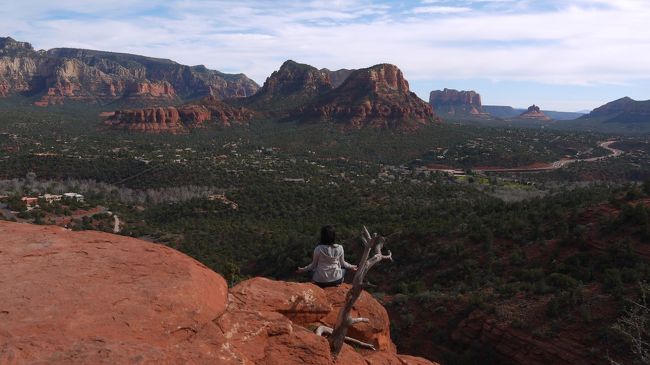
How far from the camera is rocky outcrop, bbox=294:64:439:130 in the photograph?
165m

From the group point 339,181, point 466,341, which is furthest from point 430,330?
point 339,181

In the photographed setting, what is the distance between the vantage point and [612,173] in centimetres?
10644

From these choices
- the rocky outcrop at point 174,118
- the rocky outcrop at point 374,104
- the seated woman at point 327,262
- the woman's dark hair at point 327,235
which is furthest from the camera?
the rocky outcrop at point 174,118

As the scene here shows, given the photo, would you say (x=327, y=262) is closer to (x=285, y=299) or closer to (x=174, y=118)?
(x=285, y=299)

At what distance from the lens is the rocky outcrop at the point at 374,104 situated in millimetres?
165250

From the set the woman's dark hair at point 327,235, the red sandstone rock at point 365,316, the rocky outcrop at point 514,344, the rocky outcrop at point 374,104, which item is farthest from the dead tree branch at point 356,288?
the rocky outcrop at point 374,104

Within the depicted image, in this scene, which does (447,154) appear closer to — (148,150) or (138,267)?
(148,150)

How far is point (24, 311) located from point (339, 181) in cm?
8867

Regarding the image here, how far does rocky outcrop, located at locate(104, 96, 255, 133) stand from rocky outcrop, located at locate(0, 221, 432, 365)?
173 m

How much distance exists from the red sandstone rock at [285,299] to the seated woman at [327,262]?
620mm

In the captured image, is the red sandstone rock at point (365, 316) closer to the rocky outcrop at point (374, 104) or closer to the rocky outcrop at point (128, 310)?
the rocky outcrop at point (128, 310)

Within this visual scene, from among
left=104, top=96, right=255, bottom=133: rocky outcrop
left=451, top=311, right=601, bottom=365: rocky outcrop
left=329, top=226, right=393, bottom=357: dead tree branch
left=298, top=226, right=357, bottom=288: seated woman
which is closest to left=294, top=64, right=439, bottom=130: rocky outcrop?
left=104, top=96, right=255, bottom=133: rocky outcrop

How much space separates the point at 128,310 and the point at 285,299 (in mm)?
4027

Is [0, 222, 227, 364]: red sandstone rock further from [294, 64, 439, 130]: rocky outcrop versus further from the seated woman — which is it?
[294, 64, 439, 130]: rocky outcrop
